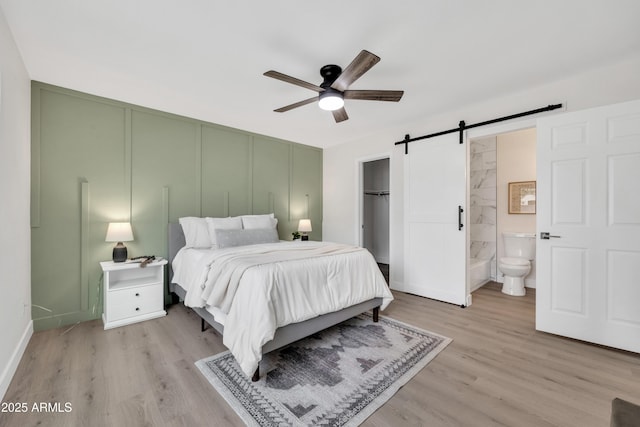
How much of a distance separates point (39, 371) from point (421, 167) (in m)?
4.40

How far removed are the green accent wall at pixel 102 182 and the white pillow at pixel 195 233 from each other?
302mm

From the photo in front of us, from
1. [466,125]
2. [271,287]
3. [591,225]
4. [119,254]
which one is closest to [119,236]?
[119,254]

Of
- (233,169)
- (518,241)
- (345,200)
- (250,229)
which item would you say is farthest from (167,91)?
(518,241)

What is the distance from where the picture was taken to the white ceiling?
180 centimetres

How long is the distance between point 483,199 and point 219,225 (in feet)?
14.8

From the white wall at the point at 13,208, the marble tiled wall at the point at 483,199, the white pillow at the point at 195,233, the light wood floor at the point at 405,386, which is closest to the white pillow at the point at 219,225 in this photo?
the white pillow at the point at 195,233

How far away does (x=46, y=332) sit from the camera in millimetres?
2701

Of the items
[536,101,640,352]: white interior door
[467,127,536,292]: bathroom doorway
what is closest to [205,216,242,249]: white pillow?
[536,101,640,352]: white interior door

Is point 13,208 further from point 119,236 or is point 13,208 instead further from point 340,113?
point 340,113

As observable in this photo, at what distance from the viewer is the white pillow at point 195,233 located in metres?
3.39

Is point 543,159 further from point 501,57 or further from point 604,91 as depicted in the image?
point 501,57

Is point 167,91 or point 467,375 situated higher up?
point 167,91

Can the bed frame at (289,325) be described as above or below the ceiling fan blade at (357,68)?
below

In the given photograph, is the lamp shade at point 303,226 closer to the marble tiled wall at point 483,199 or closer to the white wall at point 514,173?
the marble tiled wall at point 483,199
